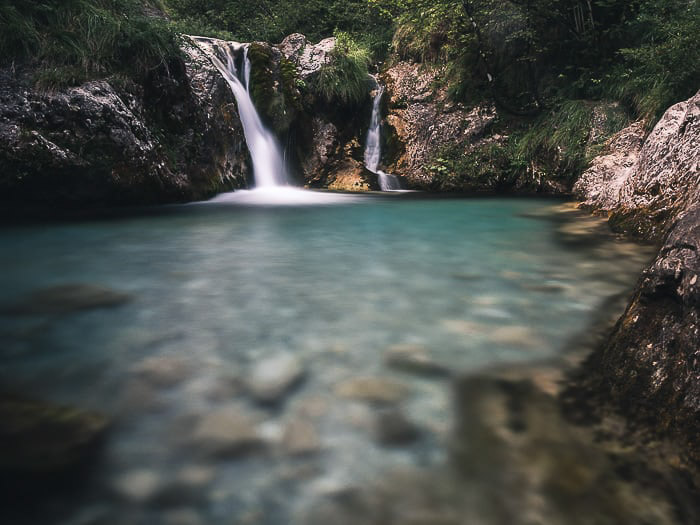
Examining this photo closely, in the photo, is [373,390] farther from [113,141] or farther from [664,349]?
[113,141]

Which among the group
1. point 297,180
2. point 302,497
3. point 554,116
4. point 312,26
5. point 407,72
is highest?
point 312,26

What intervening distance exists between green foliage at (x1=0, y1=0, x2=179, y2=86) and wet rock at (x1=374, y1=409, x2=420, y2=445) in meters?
5.76

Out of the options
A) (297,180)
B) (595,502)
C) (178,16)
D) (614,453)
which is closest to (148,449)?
(595,502)

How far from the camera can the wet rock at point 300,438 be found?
1.28m

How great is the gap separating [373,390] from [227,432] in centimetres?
50

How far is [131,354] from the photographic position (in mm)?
1844

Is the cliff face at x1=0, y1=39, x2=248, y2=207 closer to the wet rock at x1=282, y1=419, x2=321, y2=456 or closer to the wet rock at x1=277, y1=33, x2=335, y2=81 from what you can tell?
the wet rock at x1=277, y1=33, x2=335, y2=81

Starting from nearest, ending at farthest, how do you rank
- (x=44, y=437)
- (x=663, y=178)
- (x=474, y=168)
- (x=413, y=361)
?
(x=44, y=437), (x=413, y=361), (x=663, y=178), (x=474, y=168)

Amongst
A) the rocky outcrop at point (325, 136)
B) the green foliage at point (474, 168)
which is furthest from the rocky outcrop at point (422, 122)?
the rocky outcrop at point (325, 136)

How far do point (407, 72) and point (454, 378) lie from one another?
996cm

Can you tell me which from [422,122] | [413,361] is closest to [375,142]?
[422,122]


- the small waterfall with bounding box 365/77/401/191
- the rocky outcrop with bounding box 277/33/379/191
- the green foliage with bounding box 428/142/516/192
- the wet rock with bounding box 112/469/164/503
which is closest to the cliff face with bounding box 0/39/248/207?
the rocky outcrop with bounding box 277/33/379/191

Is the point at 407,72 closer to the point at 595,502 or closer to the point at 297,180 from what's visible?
the point at 297,180

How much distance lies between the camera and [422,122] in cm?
969
